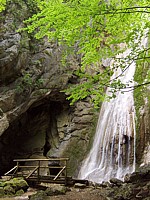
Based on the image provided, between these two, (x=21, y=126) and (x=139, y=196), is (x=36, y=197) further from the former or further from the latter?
(x=21, y=126)

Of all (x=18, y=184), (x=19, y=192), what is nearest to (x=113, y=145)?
(x=18, y=184)

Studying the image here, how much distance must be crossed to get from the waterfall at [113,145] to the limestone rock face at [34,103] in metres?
0.86

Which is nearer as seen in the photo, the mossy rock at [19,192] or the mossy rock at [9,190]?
the mossy rock at [9,190]

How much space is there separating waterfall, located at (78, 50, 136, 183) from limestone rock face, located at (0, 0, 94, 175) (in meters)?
0.86

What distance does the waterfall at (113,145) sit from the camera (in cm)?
1166

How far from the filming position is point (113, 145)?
12.5 m

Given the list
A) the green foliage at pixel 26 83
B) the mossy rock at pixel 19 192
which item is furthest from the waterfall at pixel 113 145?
the green foliage at pixel 26 83

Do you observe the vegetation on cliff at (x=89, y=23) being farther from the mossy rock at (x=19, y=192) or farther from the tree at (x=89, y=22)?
the mossy rock at (x=19, y=192)

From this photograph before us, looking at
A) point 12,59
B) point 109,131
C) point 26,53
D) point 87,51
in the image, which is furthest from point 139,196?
point 26,53

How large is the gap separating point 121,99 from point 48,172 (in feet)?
20.1

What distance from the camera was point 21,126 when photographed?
659 inches

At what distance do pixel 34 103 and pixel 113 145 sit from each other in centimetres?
→ 545

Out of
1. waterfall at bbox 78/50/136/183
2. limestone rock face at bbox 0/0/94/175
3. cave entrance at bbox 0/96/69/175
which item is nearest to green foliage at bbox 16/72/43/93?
limestone rock face at bbox 0/0/94/175

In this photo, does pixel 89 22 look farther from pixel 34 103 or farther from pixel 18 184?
pixel 34 103
